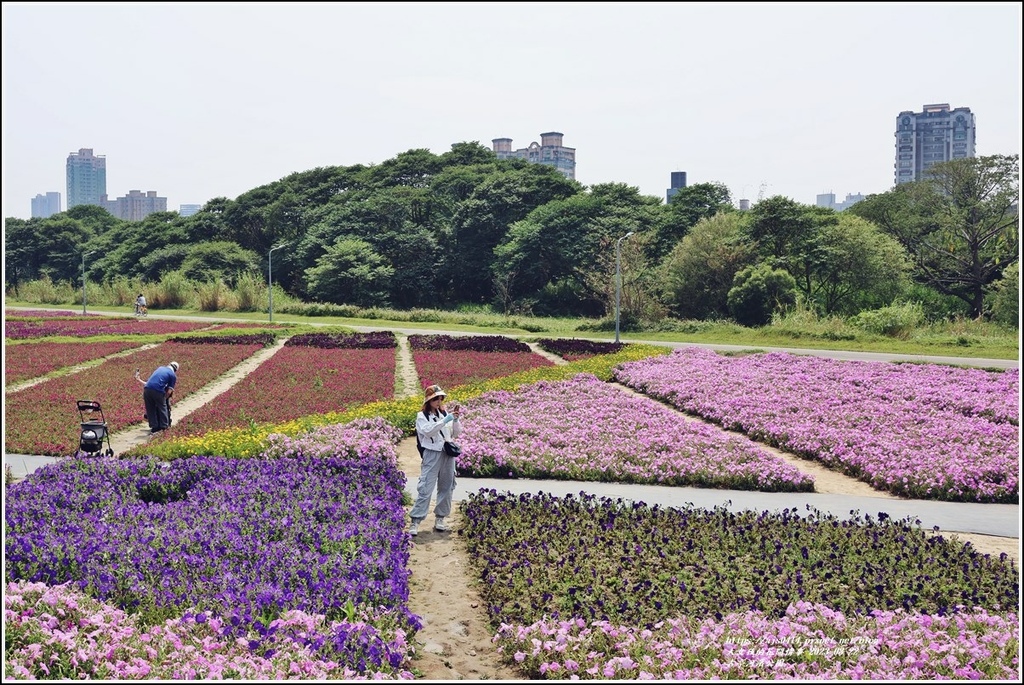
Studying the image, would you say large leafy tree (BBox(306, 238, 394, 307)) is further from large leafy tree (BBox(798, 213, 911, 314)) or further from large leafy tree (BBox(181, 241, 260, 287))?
large leafy tree (BBox(798, 213, 911, 314))

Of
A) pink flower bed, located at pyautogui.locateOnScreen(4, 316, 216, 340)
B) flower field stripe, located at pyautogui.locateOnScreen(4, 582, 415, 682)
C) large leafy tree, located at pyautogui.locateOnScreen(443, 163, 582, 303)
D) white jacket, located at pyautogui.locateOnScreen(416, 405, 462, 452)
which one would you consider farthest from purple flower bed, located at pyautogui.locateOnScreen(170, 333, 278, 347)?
large leafy tree, located at pyautogui.locateOnScreen(443, 163, 582, 303)

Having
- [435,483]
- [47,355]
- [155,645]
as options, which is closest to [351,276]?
[47,355]

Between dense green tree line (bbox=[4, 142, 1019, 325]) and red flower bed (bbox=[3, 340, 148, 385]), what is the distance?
2231 centimetres

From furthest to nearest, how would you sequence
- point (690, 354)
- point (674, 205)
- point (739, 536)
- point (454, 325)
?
1. point (674, 205)
2. point (454, 325)
3. point (690, 354)
4. point (739, 536)

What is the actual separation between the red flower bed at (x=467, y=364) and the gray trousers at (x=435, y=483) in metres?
10.4

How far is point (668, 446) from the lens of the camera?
484 inches

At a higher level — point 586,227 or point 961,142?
point 961,142

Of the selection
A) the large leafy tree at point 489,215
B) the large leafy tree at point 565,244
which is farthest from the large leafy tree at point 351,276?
the large leafy tree at point 565,244

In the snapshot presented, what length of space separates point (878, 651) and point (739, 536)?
2522 millimetres

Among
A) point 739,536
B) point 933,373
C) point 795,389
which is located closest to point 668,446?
point 739,536

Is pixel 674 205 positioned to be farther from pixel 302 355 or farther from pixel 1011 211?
pixel 302 355

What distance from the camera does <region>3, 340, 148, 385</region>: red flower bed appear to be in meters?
20.8

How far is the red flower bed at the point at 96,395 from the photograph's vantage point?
42.2ft

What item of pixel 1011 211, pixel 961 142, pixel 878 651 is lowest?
pixel 878 651
